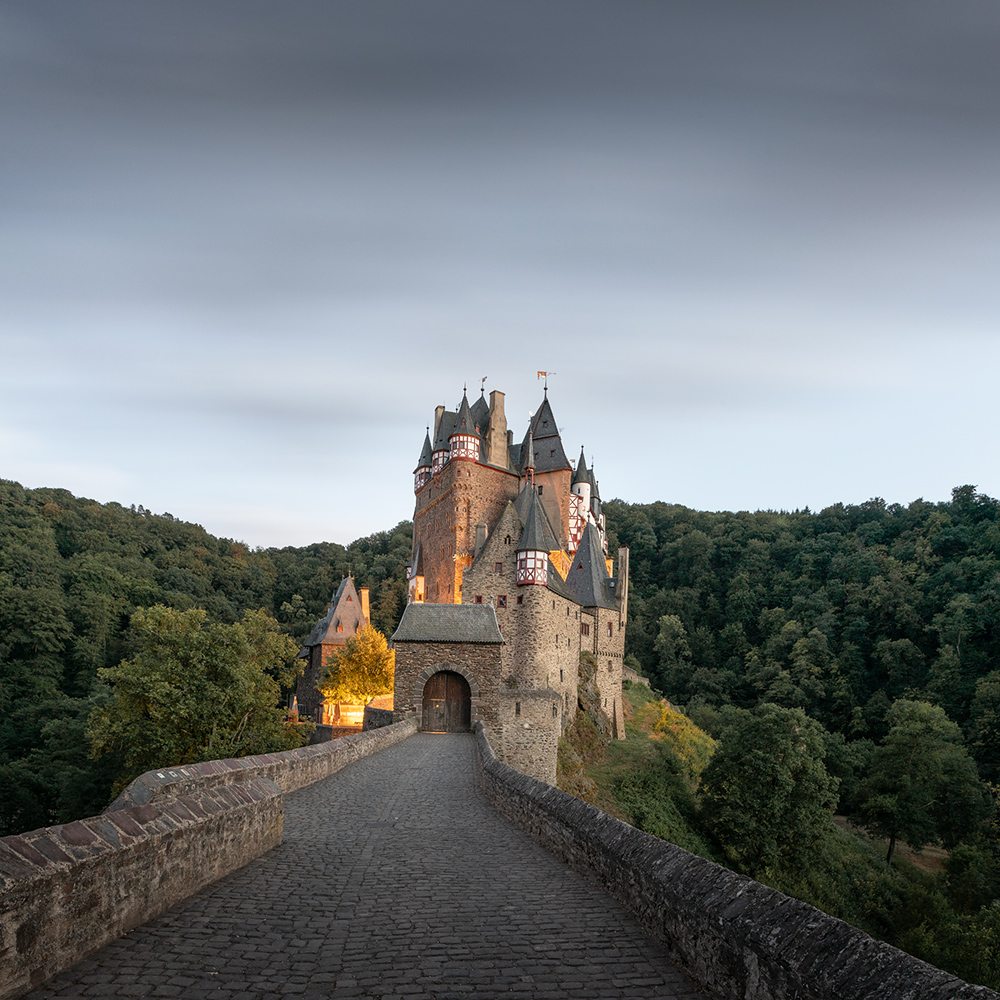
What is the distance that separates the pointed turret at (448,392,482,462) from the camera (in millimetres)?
47438

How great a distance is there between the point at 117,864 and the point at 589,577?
1641 inches

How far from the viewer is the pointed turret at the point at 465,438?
4744 centimetres

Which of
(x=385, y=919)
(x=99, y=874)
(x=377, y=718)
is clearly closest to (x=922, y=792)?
(x=377, y=718)

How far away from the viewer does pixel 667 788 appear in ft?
115

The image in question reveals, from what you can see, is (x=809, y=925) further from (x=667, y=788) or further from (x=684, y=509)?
(x=684, y=509)

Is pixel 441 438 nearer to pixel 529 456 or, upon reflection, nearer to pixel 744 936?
pixel 529 456

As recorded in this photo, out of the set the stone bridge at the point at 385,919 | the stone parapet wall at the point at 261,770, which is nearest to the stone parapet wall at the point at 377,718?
the stone parapet wall at the point at 261,770

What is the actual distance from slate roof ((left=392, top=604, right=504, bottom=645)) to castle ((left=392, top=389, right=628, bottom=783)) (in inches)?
2.0

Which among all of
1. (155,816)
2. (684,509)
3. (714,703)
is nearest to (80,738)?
(155,816)

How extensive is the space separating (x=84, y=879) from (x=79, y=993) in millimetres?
684

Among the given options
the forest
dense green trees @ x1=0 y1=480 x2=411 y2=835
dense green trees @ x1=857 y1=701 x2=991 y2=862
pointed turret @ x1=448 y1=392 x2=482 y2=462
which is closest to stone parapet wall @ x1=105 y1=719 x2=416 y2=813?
the forest

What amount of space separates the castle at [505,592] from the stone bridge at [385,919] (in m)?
19.2

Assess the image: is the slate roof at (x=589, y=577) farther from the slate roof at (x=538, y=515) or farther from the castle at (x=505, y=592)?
the slate roof at (x=538, y=515)

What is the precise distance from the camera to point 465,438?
47625 mm
